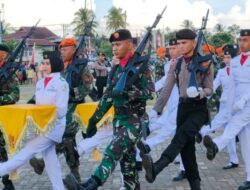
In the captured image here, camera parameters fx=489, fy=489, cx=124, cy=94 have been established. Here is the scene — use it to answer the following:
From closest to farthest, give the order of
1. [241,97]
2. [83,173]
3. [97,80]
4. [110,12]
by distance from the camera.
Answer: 1. [241,97]
2. [83,173]
3. [97,80]
4. [110,12]

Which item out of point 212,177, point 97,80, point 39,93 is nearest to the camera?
point 39,93

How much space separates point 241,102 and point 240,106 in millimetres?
53

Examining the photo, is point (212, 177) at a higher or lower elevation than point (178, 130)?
lower

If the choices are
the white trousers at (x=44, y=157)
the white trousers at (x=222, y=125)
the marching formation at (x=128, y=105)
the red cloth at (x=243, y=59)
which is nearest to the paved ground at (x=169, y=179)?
the white trousers at (x=222, y=125)

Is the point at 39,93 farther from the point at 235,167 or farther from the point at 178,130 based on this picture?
the point at 235,167

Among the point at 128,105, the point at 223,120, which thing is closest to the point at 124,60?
the point at 128,105

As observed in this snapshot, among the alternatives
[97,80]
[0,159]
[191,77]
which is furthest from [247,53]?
[97,80]

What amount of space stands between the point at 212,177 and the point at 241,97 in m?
1.49

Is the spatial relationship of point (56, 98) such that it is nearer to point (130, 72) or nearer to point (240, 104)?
point (130, 72)

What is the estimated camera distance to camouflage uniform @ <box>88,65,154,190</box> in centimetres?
513

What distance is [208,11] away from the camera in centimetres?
658

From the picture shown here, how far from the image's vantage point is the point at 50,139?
5.85 metres

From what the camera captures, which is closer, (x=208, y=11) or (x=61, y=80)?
(x=61, y=80)

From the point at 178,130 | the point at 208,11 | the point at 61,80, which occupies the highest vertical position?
the point at 208,11
